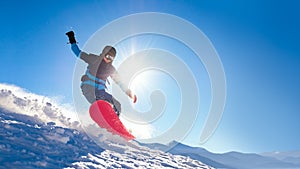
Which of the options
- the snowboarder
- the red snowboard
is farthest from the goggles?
the red snowboard

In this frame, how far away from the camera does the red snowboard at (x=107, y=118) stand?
1264 cm

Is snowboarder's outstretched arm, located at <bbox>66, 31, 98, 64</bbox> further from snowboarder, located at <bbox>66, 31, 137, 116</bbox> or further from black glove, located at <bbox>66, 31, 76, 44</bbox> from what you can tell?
black glove, located at <bbox>66, 31, 76, 44</bbox>

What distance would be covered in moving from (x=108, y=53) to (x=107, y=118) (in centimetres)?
300

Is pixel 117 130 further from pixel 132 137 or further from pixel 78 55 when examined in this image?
pixel 78 55

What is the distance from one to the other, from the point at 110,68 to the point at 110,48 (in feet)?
3.31

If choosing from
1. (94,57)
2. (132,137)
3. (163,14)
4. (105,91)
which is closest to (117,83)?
(105,91)

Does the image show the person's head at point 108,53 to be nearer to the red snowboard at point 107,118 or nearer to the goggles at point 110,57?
the goggles at point 110,57

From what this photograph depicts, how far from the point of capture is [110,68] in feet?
42.8

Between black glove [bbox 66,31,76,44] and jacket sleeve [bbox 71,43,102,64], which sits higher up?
black glove [bbox 66,31,76,44]

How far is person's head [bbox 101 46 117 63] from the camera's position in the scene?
12547 millimetres

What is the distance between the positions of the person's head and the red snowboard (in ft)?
6.44

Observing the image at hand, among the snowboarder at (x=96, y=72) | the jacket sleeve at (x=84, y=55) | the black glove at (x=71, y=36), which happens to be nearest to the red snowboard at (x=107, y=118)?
the snowboarder at (x=96, y=72)

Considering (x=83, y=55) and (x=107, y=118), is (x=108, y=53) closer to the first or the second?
(x=83, y=55)

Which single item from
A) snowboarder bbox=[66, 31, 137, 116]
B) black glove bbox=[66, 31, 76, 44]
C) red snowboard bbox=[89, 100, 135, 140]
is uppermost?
black glove bbox=[66, 31, 76, 44]
